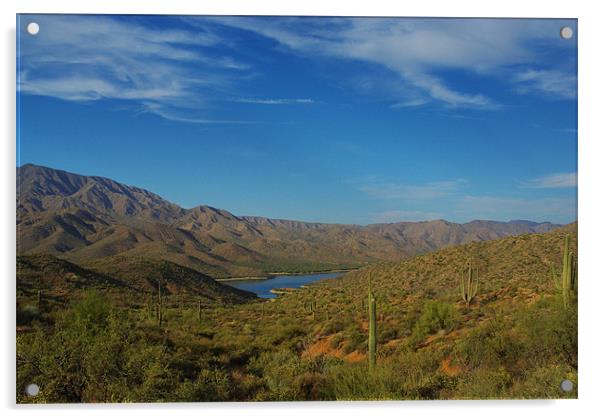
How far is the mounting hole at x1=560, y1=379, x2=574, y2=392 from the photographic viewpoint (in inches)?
246

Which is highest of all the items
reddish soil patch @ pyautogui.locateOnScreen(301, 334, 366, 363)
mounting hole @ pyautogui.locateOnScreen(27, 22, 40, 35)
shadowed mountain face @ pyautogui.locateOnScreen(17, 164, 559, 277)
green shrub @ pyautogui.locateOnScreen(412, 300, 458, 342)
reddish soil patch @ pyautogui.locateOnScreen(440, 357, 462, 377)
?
mounting hole @ pyautogui.locateOnScreen(27, 22, 40, 35)

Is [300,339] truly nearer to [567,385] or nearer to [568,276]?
[567,385]

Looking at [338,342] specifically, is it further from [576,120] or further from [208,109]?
[576,120]

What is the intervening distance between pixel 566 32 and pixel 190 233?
5335 mm

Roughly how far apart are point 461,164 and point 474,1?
2.00 metres

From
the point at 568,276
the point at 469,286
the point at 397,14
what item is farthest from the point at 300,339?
the point at 397,14

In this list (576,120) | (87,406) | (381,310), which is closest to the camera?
(87,406)

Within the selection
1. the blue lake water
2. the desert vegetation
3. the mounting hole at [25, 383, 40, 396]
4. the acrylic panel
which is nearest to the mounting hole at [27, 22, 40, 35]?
the acrylic panel

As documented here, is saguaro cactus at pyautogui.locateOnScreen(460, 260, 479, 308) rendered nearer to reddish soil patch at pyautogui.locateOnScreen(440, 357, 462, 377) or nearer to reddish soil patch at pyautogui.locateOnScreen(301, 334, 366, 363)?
reddish soil patch at pyautogui.locateOnScreen(440, 357, 462, 377)

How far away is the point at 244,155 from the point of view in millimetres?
6555

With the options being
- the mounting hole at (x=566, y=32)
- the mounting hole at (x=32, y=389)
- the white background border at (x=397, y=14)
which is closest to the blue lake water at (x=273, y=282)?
the white background border at (x=397, y=14)

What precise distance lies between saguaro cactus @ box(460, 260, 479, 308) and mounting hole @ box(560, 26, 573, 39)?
10.3 feet

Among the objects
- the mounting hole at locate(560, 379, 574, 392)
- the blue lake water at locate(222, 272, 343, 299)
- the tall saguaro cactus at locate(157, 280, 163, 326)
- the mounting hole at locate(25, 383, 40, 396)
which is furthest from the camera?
the blue lake water at locate(222, 272, 343, 299)
